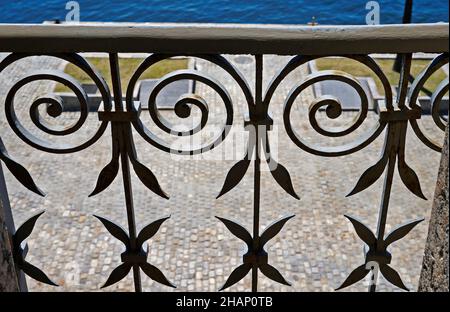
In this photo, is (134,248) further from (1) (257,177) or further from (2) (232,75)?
(2) (232,75)

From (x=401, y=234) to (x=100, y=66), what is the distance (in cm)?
1469

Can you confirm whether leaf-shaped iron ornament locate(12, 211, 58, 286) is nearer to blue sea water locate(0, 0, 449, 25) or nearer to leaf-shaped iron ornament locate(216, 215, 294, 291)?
leaf-shaped iron ornament locate(216, 215, 294, 291)

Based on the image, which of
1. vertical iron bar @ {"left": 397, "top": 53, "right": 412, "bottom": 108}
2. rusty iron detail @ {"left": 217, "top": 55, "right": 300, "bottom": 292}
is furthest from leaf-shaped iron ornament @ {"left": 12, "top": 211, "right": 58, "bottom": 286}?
vertical iron bar @ {"left": 397, "top": 53, "right": 412, "bottom": 108}

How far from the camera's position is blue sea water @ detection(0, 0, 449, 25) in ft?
95.8

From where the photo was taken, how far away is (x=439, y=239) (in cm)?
179

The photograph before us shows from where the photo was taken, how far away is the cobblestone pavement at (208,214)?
29.6 ft

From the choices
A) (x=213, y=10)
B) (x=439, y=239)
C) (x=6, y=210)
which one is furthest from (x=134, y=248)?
(x=213, y=10)

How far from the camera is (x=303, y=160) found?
12102mm

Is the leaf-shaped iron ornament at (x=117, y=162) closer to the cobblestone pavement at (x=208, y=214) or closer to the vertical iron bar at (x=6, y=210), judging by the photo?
the vertical iron bar at (x=6, y=210)

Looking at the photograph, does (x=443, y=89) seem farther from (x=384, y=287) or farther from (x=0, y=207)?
(x=384, y=287)

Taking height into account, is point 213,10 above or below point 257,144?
below

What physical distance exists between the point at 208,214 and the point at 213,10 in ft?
72.6

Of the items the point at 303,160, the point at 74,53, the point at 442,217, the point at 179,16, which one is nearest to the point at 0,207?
the point at 74,53

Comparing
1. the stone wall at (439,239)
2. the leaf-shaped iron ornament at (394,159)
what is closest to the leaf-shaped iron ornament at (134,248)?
the leaf-shaped iron ornament at (394,159)
